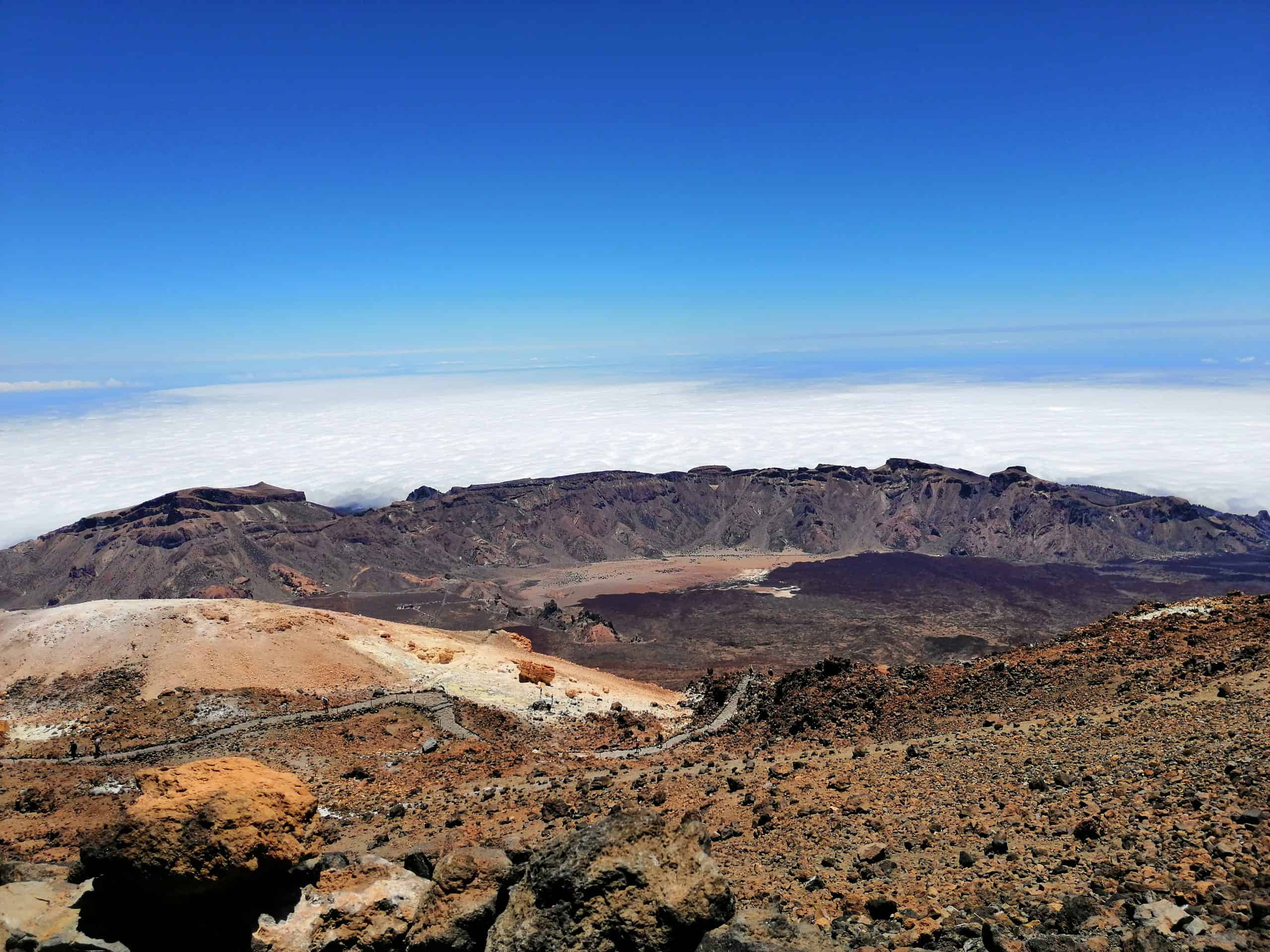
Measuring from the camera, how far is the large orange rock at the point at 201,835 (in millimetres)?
9000

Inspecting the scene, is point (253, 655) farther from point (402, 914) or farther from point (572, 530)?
point (572, 530)

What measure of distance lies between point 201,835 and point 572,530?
4744 inches

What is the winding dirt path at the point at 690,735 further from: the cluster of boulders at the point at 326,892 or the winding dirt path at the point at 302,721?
the cluster of boulders at the point at 326,892

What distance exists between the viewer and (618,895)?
7.59 meters

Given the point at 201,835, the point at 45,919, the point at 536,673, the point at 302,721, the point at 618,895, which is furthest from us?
the point at 536,673

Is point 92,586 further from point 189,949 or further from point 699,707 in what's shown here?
point 189,949

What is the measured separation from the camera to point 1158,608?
24750 mm

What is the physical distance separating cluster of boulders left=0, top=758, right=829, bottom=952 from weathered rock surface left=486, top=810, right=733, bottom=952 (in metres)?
0.01

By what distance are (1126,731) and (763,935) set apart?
10127mm

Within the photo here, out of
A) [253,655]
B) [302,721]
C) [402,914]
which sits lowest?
[302,721]

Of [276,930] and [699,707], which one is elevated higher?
[276,930]

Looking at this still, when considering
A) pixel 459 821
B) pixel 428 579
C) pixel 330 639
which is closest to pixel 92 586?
pixel 428 579

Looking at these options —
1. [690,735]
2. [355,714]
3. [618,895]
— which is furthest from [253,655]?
[618,895]

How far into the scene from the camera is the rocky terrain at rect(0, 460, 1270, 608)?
324 ft
